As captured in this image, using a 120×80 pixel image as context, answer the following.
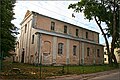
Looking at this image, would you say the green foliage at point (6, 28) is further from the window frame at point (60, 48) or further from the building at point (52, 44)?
the window frame at point (60, 48)

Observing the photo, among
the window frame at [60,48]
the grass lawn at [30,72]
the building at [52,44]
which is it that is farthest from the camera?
the window frame at [60,48]

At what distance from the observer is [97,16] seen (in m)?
36.3

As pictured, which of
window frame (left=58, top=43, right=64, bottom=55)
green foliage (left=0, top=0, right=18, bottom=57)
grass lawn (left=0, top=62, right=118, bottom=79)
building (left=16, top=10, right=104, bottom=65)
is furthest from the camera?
window frame (left=58, top=43, right=64, bottom=55)

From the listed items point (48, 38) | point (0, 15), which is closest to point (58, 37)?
point (48, 38)

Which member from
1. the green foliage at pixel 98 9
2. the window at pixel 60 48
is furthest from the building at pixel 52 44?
the green foliage at pixel 98 9

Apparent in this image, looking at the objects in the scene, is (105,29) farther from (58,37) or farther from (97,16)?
(58,37)

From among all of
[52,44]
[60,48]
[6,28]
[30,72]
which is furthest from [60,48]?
[30,72]

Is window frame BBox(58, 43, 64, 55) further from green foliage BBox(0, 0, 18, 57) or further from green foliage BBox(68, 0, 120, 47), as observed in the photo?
green foliage BBox(0, 0, 18, 57)

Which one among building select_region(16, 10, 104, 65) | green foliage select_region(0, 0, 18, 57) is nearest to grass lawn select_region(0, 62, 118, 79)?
green foliage select_region(0, 0, 18, 57)

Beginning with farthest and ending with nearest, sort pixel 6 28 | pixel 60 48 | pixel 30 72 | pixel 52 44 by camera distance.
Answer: pixel 60 48 < pixel 52 44 < pixel 6 28 < pixel 30 72

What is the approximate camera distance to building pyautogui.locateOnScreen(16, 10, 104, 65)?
3161cm

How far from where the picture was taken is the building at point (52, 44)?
104 ft

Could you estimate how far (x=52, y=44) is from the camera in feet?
108

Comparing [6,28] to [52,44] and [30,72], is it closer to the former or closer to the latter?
[30,72]
